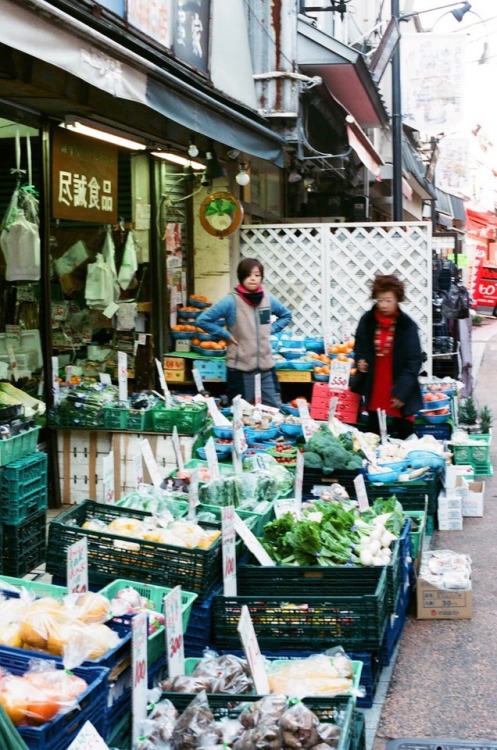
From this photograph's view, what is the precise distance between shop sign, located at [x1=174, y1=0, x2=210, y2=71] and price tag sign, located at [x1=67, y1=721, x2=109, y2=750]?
6.73m

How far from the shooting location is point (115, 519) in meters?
5.33

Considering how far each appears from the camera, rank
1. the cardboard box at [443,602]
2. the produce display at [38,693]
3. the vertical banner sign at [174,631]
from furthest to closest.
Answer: the cardboard box at [443,602] → the vertical banner sign at [174,631] → the produce display at [38,693]

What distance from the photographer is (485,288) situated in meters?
34.0

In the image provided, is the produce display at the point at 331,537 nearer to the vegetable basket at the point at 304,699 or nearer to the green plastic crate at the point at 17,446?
the vegetable basket at the point at 304,699

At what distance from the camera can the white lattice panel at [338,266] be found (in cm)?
1185

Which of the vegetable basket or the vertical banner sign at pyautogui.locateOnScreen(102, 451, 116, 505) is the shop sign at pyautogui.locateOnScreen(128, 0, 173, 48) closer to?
the vertical banner sign at pyautogui.locateOnScreen(102, 451, 116, 505)

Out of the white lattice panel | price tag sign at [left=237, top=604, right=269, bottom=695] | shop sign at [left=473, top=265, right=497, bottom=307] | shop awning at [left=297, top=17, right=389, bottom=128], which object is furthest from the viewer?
shop sign at [left=473, top=265, right=497, bottom=307]

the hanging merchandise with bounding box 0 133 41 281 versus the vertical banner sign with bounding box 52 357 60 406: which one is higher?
the hanging merchandise with bounding box 0 133 41 281

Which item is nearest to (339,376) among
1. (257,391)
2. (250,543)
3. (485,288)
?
(257,391)

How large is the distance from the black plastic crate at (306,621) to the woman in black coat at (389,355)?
3.61m

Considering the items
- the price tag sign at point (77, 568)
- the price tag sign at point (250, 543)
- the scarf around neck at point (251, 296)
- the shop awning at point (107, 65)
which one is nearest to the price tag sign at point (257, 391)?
the scarf around neck at point (251, 296)

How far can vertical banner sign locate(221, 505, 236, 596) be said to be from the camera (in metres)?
4.63

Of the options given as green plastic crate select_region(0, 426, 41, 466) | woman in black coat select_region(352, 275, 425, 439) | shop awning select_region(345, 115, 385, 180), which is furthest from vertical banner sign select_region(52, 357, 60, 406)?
shop awning select_region(345, 115, 385, 180)

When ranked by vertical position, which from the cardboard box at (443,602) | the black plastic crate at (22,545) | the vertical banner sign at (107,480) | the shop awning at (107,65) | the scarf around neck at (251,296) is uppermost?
the shop awning at (107,65)
